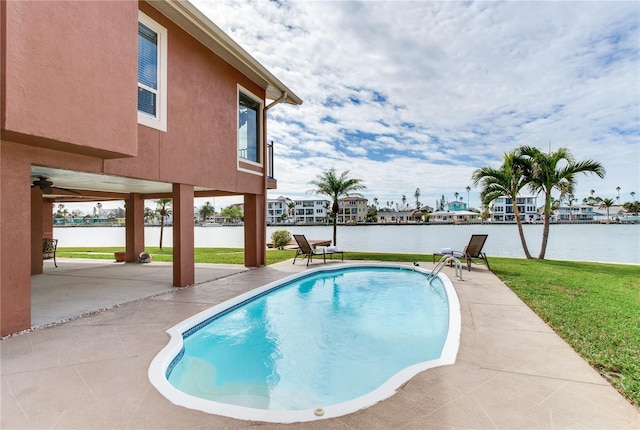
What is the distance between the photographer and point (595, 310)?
6465mm

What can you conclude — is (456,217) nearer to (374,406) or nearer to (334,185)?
(334,185)

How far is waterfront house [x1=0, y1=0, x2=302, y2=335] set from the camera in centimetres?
466

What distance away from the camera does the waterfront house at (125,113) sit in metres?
4.66

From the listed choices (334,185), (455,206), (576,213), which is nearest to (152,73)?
(334,185)

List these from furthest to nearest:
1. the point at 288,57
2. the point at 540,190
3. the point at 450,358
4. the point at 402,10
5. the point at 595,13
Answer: the point at 540,190 → the point at 288,57 → the point at 402,10 → the point at 595,13 → the point at 450,358

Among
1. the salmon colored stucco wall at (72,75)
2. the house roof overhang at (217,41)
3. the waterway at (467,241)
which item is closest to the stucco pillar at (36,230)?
the salmon colored stucco wall at (72,75)

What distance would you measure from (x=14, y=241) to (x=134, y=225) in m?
9.84

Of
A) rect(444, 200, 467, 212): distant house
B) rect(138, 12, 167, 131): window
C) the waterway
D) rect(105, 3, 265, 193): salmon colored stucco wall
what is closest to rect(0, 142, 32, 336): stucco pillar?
rect(105, 3, 265, 193): salmon colored stucco wall

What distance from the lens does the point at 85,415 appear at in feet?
9.77

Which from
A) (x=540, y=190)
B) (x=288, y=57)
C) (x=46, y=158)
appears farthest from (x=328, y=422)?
(x=540, y=190)

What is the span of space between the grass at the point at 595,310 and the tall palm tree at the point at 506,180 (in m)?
5.87

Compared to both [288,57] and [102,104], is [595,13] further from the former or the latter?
[102,104]

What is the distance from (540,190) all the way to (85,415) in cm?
1968

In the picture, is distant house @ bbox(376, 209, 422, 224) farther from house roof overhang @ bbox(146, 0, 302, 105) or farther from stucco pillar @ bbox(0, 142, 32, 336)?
stucco pillar @ bbox(0, 142, 32, 336)
